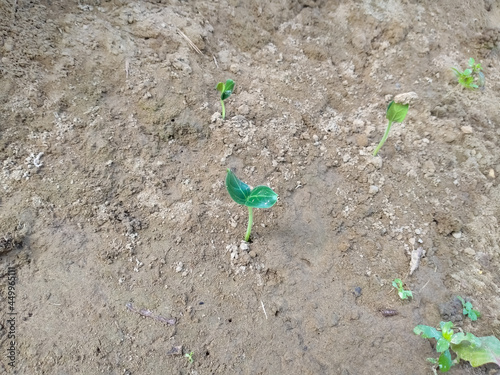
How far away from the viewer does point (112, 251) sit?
5.19 feet

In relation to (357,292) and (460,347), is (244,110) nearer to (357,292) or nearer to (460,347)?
(357,292)

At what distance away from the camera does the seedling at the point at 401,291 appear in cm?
160

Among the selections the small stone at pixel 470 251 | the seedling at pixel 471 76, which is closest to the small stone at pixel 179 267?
the small stone at pixel 470 251

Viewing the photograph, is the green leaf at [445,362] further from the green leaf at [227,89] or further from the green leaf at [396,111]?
the green leaf at [227,89]

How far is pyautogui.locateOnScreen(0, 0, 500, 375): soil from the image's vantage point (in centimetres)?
145

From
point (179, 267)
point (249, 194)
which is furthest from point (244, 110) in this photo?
point (179, 267)

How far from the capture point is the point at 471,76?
2363 millimetres

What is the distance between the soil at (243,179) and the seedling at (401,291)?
32 mm

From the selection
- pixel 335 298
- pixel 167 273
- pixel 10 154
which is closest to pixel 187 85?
pixel 10 154

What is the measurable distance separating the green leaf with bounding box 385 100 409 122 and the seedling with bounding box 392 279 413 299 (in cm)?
93

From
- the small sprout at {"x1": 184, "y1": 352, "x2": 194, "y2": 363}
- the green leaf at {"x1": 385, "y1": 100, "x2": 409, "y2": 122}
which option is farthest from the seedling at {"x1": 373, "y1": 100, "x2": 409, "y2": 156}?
the small sprout at {"x1": 184, "y1": 352, "x2": 194, "y2": 363}

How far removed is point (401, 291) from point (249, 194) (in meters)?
0.89

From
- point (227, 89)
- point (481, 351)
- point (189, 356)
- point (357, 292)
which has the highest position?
point (227, 89)

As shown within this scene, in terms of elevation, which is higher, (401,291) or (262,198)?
(262,198)
